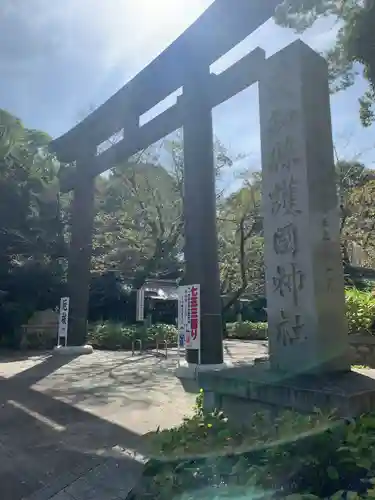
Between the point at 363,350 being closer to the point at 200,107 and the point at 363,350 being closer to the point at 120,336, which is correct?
the point at 200,107

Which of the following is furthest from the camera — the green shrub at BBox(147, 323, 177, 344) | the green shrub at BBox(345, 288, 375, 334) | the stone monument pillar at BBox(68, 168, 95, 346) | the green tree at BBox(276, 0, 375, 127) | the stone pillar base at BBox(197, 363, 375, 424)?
the green shrub at BBox(147, 323, 177, 344)

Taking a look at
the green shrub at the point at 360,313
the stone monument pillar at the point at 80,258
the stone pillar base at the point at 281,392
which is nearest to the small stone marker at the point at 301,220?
the stone pillar base at the point at 281,392

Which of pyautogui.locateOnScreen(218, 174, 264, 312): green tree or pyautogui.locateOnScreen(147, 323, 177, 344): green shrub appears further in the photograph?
pyautogui.locateOnScreen(218, 174, 264, 312): green tree

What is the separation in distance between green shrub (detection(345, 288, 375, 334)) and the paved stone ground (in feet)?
12.6

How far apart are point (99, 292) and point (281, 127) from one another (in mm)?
16444

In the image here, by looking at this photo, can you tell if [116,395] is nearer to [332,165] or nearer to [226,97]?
[332,165]

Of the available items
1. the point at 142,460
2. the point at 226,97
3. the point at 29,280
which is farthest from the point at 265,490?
the point at 29,280

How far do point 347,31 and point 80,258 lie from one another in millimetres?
9388

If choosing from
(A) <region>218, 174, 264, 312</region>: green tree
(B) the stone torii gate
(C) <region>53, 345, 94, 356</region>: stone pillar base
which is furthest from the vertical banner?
(A) <region>218, 174, 264, 312</region>: green tree

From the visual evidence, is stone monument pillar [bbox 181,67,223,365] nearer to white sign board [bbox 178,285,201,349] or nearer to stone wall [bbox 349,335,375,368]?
white sign board [bbox 178,285,201,349]

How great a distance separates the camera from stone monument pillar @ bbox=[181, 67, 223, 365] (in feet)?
28.2

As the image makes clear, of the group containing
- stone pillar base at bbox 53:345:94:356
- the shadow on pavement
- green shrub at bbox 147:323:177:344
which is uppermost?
green shrub at bbox 147:323:177:344

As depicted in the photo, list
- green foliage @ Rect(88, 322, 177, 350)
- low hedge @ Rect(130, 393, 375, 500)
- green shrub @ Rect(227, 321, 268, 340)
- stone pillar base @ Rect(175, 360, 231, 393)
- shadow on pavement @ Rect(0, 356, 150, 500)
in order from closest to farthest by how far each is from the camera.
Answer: low hedge @ Rect(130, 393, 375, 500)
shadow on pavement @ Rect(0, 356, 150, 500)
stone pillar base @ Rect(175, 360, 231, 393)
green foliage @ Rect(88, 322, 177, 350)
green shrub @ Rect(227, 321, 268, 340)

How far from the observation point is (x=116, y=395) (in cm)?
682
